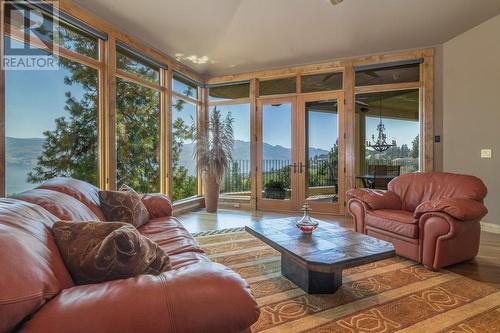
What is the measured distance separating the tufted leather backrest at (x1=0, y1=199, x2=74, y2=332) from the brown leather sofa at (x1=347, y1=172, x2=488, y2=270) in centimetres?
295

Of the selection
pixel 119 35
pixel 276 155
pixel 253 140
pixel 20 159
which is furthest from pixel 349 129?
pixel 20 159

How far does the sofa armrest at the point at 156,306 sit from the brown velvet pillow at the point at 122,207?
1.54 metres

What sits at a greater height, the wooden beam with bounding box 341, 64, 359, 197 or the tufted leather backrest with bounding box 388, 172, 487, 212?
the wooden beam with bounding box 341, 64, 359, 197

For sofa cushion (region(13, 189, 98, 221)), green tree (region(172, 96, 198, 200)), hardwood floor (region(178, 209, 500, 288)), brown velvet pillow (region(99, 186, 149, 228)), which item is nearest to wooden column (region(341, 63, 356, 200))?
hardwood floor (region(178, 209, 500, 288))

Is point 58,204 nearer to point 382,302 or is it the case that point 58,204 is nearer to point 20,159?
point 20,159

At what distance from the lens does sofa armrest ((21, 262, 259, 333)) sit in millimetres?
856

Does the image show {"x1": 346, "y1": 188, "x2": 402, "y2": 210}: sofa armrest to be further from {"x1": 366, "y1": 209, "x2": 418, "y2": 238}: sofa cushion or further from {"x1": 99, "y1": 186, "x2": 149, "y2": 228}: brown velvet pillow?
{"x1": 99, "y1": 186, "x2": 149, "y2": 228}: brown velvet pillow

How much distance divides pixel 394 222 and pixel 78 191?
10.2ft

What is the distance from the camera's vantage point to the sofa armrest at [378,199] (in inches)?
136

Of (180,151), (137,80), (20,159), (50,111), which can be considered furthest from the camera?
(180,151)

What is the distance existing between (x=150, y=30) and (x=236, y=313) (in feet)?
14.4

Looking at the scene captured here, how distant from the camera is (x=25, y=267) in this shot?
93 centimetres

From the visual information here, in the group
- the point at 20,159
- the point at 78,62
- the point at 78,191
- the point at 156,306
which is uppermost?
the point at 78,62

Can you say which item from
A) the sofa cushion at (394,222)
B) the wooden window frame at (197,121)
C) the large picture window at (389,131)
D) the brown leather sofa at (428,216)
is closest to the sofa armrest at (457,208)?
the brown leather sofa at (428,216)
